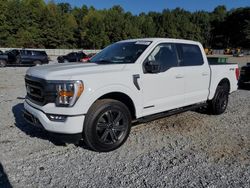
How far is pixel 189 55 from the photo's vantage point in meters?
6.27

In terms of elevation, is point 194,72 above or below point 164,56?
below

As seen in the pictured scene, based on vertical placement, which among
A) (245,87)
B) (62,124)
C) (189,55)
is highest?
(189,55)

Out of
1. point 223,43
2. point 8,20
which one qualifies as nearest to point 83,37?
point 8,20

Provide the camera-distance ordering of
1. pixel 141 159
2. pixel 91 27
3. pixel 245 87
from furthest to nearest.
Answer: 1. pixel 91 27
2. pixel 245 87
3. pixel 141 159

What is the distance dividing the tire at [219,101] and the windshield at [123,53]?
263cm

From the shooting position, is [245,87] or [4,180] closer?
[4,180]

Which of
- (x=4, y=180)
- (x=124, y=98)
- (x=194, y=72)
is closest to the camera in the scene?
(x=4, y=180)

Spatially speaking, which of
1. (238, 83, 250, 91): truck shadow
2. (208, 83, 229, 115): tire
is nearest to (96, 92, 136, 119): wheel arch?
(208, 83, 229, 115): tire

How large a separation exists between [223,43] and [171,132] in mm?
144540

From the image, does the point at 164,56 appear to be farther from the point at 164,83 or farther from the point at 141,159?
the point at 141,159

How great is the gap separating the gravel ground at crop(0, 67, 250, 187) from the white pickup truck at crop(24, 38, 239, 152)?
43 centimetres

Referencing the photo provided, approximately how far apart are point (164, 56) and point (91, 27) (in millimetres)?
85644

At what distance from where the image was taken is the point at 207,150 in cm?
488

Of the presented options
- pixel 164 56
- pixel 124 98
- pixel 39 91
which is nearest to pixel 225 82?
pixel 164 56
